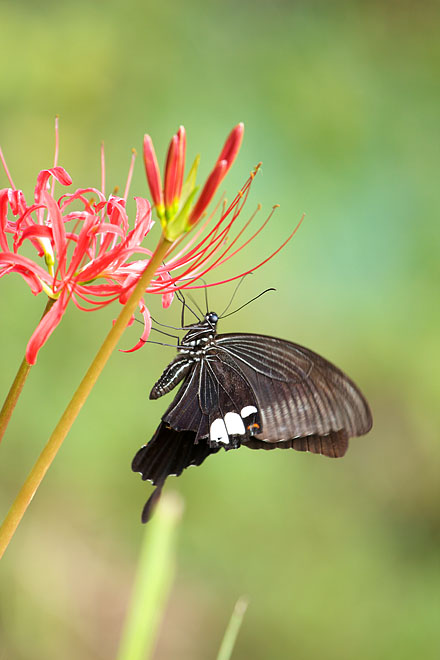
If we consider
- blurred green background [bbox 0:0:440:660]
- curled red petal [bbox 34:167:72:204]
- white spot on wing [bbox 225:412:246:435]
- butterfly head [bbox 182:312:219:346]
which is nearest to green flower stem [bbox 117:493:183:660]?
curled red petal [bbox 34:167:72:204]

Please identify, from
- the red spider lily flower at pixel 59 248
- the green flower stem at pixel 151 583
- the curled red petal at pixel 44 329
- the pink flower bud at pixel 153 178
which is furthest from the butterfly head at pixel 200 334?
the green flower stem at pixel 151 583

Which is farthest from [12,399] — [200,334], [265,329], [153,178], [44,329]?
[265,329]

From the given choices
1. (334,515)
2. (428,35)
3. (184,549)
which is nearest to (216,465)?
(184,549)

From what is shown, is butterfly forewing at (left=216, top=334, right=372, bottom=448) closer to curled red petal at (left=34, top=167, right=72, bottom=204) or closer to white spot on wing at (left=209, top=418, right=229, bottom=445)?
white spot on wing at (left=209, top=418, right=229, bottom=445)

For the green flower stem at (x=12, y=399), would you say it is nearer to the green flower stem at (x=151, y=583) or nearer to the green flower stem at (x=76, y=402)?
the green flower stem at (x=76, y=402)

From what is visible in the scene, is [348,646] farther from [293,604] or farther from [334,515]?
[334,515]

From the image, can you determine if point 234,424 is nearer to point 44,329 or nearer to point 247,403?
point 247,403
